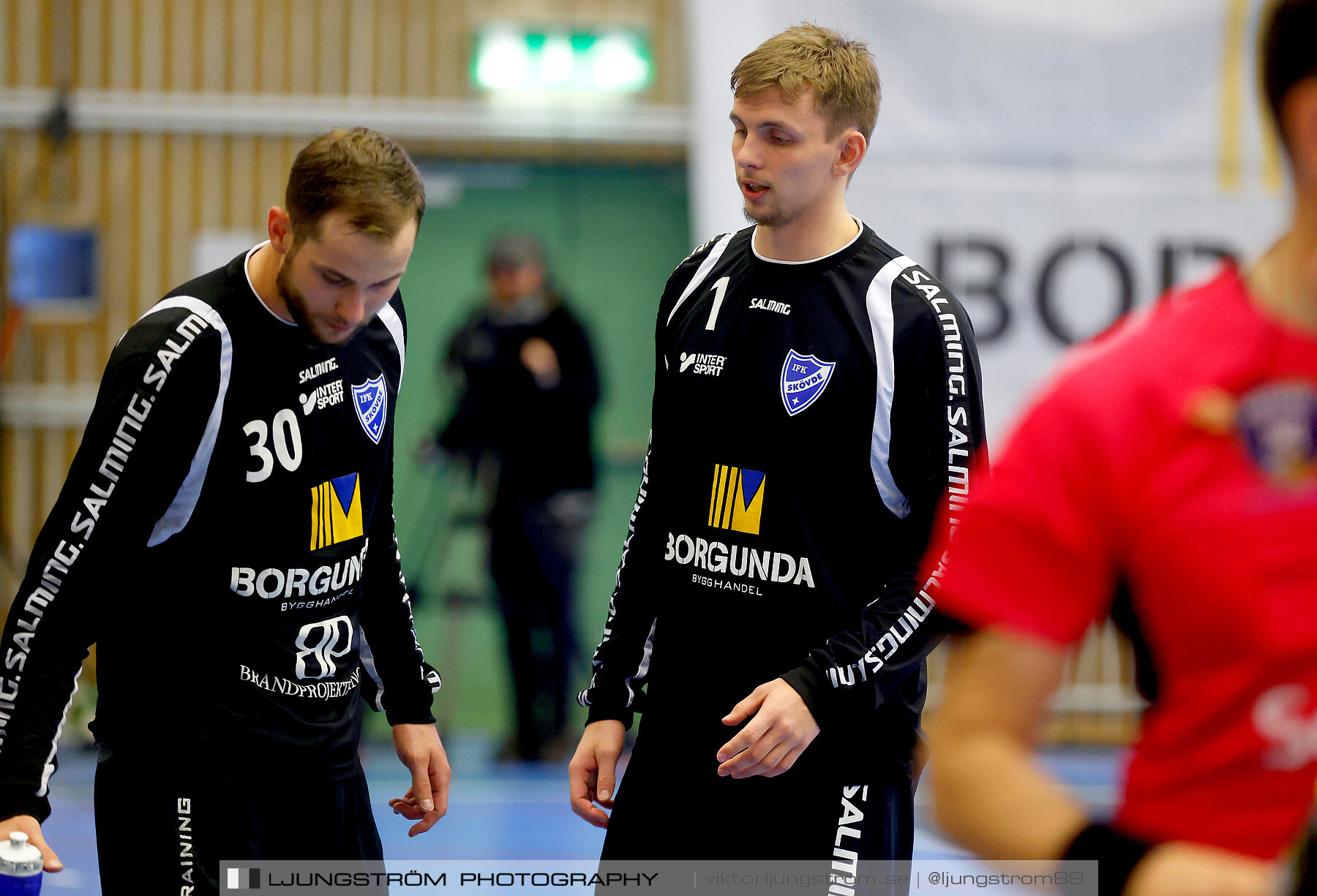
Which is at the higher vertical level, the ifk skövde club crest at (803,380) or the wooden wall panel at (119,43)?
the wooden wall panel at (119,43)

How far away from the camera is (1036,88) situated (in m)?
6.97

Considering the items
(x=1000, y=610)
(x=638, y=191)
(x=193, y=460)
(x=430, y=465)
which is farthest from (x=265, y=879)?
(x=638, y=191)

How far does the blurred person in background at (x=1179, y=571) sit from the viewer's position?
1.09 meters

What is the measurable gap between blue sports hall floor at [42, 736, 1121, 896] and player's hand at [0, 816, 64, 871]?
294 cm

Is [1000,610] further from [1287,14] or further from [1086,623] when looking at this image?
[1287,14]

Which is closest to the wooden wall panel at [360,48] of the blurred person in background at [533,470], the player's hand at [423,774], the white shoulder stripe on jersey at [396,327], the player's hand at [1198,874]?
the blurred person in background at [533,470]

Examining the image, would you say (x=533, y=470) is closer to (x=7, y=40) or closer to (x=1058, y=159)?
(x=1058, y=159)

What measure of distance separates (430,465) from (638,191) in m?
1.97

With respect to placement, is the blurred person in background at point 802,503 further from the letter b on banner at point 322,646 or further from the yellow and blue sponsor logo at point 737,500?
the letter b on banner at point 322,646

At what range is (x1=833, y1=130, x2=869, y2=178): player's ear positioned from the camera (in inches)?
99.9

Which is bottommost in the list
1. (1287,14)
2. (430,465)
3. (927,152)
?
(430,465)

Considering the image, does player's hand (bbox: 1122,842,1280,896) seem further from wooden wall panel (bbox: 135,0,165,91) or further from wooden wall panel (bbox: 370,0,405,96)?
wooden wall panel (bbox: 135,0,165,91)

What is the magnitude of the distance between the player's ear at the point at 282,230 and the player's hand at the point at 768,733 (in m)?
1.08

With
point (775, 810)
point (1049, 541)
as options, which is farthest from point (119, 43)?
point (1049, 541)
